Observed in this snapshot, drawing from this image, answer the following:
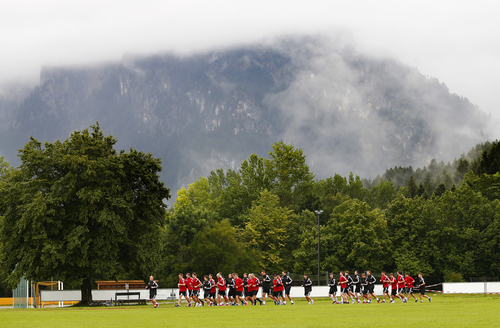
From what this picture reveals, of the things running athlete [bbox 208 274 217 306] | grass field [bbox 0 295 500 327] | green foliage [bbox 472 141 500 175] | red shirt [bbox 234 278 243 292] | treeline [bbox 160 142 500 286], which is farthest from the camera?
green foliage [bbox 472 141 500 175]

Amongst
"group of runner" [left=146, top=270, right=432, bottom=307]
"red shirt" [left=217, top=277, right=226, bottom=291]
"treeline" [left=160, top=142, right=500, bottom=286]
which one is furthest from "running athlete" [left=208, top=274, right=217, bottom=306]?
"treeline" [left=160, top=142, right=500, bottom=286]

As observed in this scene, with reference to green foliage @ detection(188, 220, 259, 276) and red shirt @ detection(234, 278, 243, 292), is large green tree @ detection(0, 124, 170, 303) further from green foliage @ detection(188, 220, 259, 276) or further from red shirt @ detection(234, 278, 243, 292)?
green foliage @ detection(188, 220, 259, 276)

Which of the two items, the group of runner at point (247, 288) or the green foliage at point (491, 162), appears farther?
the green foliage at point (491, 162)

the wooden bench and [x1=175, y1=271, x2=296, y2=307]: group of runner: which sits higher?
[x1=175, y1=271, x2=296, y2=307]: group of runner

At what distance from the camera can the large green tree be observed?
38.8 metres

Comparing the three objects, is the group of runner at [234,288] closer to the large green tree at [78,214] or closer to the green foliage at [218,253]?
the large green tree at [78,214]

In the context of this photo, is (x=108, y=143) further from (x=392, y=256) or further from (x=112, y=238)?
(x=392, y=256)

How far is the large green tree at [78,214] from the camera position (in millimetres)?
38812

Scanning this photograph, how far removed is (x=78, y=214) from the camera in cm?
4078

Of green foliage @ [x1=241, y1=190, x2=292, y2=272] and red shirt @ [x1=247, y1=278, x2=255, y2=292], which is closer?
red shirt @ [x1=247, y1=278, x2=255, y2=292]

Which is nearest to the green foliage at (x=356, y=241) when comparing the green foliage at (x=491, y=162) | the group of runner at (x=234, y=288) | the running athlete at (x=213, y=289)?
the green foliage at (x=491, y=162)

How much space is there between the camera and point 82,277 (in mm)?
40031

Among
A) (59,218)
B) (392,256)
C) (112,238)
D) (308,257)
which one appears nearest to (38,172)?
(59,218)

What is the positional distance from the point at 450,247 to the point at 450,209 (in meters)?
6.16
